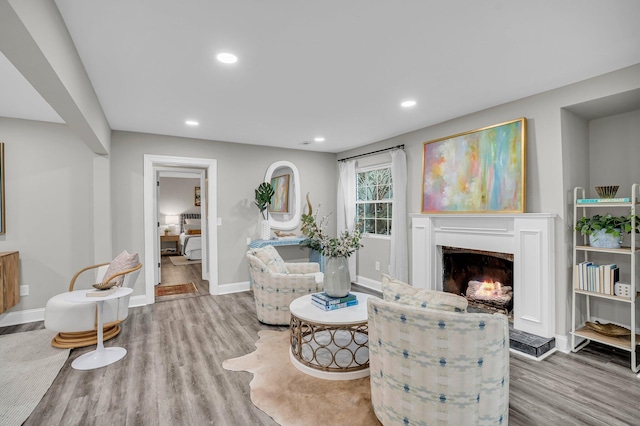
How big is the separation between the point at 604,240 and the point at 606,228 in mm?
111

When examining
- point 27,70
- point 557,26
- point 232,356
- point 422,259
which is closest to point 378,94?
point 557,26

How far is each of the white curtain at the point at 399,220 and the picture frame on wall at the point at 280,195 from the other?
1.89 metres

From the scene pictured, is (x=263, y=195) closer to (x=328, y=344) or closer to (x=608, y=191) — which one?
(x=328, y=344)

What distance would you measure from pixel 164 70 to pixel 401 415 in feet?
9.44

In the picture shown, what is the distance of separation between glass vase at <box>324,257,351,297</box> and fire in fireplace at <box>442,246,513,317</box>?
1807 mm

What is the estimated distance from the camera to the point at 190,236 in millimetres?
8117

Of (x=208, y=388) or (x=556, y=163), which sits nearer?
(x=208, y=388)

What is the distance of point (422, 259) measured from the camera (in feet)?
13.6

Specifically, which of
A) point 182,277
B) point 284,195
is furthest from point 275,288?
point 182,277

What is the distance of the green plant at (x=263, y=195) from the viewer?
517 cm

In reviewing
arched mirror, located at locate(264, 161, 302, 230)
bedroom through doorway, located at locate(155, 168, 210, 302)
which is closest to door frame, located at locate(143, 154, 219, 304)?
bedroom through doorway, located at locate(155, 168, 210, 302)

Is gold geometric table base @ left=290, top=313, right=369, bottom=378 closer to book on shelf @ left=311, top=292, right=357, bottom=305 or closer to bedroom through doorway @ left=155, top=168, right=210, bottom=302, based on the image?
book on shelf @ left=311, top=292, right=357, bottom=305

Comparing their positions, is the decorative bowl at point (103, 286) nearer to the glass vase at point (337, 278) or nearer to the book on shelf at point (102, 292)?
the book on shelf at point (102, 292)

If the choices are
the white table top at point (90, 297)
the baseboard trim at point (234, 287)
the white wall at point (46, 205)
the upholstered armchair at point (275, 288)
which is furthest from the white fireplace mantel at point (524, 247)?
the white wall at point (46, 205)
